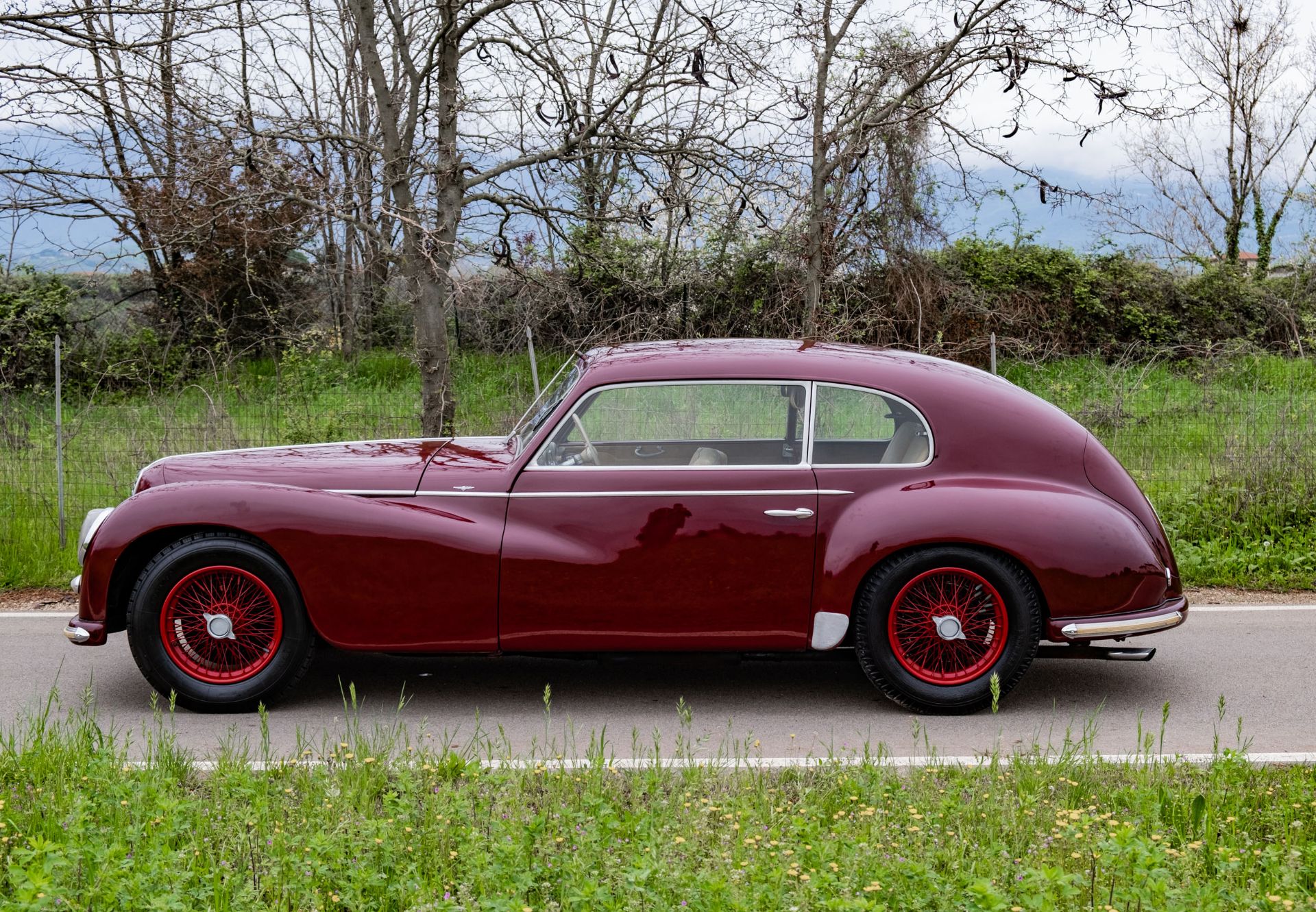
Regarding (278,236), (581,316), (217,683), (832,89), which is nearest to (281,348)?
(278,236)

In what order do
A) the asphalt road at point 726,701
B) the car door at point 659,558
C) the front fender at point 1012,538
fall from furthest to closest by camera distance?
1. the car door at point 659,558
2. the front fender at point 1012,538
3. the asphalt road at point 726,701

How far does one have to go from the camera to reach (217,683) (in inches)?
216

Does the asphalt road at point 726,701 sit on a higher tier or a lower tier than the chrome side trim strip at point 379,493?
lower

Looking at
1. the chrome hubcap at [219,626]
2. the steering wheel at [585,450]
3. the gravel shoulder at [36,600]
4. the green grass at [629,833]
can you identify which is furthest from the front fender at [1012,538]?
the gravel shoulder at [36,600]

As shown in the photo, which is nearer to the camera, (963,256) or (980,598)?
(980,598)

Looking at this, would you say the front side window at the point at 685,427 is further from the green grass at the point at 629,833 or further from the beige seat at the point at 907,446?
the green grass at the point at 629,833

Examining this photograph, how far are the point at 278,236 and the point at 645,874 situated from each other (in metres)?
17.5

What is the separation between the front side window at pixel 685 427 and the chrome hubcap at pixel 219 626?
1582 millimetres

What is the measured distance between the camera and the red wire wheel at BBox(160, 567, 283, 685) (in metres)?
5.42

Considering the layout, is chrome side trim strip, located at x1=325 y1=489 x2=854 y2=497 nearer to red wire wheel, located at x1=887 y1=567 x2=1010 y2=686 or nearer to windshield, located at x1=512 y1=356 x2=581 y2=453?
windshield, located at x1=512 y1=356 x2=581 y2=453

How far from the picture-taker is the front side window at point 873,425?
5602 millimetres

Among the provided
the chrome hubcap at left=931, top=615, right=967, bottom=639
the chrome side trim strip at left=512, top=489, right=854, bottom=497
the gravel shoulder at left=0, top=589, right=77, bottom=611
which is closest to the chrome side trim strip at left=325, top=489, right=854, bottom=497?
the chrome side trim strip at left=512, top=489, right=854, bottom=497

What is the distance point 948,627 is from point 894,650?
26 cm

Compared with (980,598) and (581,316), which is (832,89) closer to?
(581,316)
